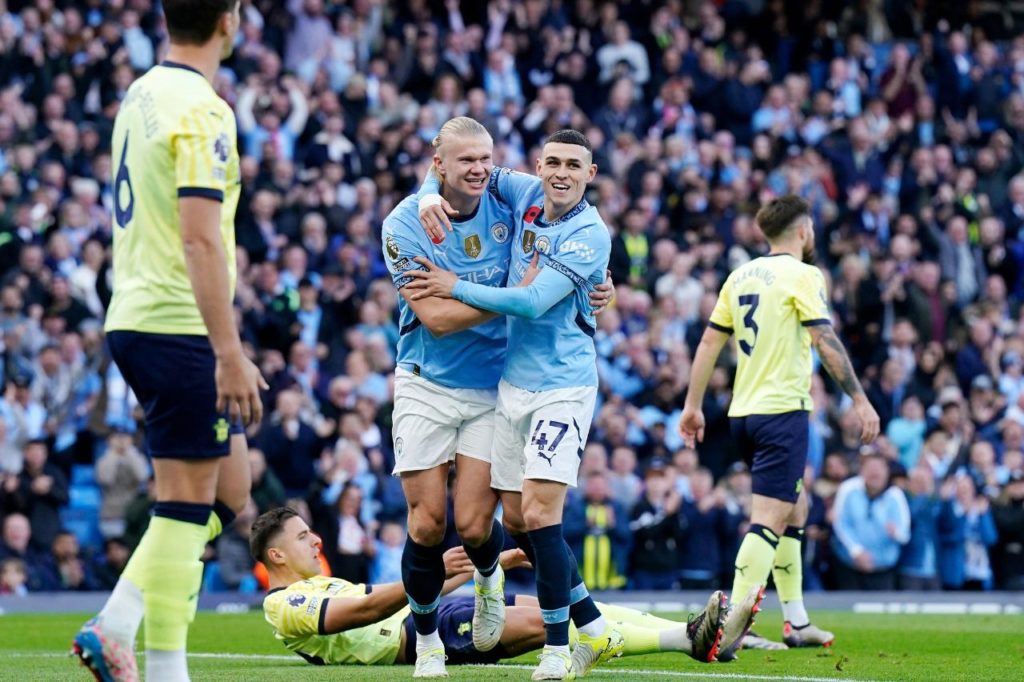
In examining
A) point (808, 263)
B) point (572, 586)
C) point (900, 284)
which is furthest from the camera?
point (900, 284)

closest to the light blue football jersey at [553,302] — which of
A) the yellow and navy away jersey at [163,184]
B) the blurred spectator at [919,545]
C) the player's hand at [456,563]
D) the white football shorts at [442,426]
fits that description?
the white football shorts at [442,426]

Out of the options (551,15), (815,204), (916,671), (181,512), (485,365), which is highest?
(551,15)

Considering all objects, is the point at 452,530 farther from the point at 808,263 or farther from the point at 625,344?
the point at 808,263

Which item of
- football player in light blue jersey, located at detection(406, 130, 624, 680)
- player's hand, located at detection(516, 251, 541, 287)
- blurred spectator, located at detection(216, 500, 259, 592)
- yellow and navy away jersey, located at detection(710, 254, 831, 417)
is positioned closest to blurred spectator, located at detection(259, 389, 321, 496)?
blurred spectator, located at detection(216, 500, 259, 592)

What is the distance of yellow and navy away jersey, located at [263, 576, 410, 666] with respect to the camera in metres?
8.59

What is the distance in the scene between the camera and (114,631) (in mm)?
6027

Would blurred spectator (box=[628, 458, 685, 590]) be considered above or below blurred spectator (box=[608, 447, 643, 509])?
below

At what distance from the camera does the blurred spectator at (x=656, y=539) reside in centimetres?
1720

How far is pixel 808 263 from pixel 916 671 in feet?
10.4

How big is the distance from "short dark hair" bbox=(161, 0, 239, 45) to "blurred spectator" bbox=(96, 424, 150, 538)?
429 inches

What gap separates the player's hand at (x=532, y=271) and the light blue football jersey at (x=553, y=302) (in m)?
0.03

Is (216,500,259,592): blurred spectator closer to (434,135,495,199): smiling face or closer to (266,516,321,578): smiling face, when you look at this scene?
(266,516,321,578): smiling face

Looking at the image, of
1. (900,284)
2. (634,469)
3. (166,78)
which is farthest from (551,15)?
(166,78)

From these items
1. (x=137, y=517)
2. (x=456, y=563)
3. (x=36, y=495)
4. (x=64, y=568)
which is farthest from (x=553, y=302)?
(x=36, y=495)
